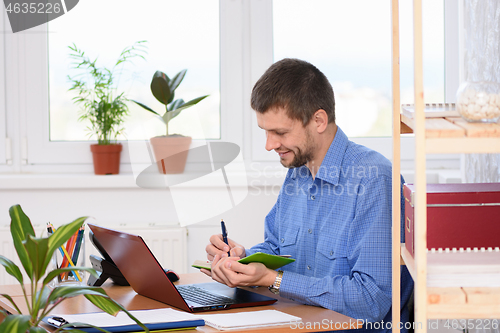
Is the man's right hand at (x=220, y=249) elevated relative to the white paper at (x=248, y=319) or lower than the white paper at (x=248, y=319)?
elevated

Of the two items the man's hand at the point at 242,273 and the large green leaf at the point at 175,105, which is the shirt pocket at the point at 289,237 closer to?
the man's hand at the point at 242,273

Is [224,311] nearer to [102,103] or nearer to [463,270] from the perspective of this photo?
[463,270]

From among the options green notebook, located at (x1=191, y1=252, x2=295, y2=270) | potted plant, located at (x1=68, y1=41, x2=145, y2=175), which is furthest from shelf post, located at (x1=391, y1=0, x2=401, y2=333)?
potted plant, located at (x1=68, y1=41, x2=145, y2=175)

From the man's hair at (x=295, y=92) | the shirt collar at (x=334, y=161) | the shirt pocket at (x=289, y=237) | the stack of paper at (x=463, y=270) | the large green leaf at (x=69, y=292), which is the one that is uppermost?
the man's hair at (x=295, y=92)

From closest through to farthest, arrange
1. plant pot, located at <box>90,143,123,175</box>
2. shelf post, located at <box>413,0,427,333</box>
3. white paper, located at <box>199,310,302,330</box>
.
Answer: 1. shelf post, located at <box>413,0,427,333</box>
2. white paper, located at <box>199,310,302,330</box>
3. plant pot, located at <box>90,143,123,175</box>

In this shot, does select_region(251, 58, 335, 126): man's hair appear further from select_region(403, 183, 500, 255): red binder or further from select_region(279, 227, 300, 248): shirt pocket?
select_region(403, 183, 500, 255): red binder

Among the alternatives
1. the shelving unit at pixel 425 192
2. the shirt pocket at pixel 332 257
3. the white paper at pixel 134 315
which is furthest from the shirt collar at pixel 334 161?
the shelving unit at pixel 425 192

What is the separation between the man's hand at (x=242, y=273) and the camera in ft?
4.67

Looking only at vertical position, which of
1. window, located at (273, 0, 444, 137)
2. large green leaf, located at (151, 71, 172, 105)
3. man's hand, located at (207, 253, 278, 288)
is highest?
window, located at (273, 0, 444, 137)

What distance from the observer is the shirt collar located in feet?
5.38

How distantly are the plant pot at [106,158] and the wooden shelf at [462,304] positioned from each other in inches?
76.7

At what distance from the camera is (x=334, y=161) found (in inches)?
65.5

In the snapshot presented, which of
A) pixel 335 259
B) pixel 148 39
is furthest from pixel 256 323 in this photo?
pixel 148 39

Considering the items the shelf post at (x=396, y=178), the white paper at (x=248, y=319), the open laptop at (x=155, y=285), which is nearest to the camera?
the shelf post at (x=396, y=178)
